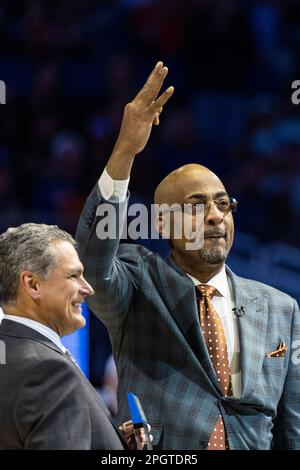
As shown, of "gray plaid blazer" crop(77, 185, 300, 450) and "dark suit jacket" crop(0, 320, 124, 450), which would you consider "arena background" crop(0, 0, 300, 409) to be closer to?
"gray plaid blazer" crop(77, 185, 300, 450)

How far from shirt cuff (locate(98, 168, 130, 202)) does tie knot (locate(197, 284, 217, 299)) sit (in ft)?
1.30

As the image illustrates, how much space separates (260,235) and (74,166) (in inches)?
46.8

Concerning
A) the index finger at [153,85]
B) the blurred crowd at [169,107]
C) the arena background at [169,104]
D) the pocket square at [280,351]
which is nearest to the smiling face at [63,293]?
the index finger at [153,85]

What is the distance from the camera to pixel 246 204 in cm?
595

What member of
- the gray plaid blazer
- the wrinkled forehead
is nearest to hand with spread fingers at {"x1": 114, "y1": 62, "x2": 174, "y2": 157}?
the gray plaid blazer

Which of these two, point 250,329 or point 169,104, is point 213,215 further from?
point 169,104

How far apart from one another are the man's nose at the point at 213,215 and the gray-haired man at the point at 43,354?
0.50 meters

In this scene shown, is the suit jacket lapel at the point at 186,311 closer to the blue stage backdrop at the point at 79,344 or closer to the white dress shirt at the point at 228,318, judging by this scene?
the white dress shirt at the point at 228,318

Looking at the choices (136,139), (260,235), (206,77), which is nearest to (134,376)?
(136,139)

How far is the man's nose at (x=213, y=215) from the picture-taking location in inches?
109

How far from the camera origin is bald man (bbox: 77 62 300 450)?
2646 millimetres

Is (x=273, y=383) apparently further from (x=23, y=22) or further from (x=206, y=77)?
(x=23, y=22)

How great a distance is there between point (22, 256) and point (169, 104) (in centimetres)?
430

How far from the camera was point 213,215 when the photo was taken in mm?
2770
